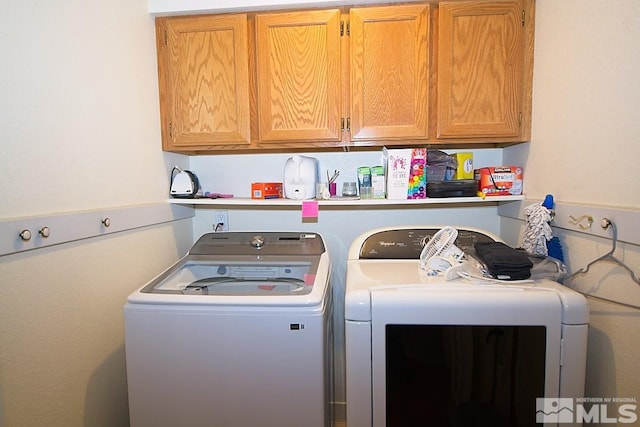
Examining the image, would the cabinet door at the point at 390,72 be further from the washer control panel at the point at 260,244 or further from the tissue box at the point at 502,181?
the washer control panel at the point at 260,244

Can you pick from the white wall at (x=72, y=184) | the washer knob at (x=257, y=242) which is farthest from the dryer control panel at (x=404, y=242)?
the white wall at (x=72, y=184)

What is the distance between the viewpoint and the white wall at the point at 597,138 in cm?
94

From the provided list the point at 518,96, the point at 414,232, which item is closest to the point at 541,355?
the point at 414,232

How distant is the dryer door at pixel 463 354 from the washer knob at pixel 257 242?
2.46 feet

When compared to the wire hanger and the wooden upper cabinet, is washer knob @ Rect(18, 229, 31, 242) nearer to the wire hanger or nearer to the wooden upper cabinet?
the wooden upper cabinet

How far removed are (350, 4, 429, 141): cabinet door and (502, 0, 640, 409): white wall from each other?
1.65ft

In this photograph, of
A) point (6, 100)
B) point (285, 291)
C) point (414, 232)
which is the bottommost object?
point (285, 291)

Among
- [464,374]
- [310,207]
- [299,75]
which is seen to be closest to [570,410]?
[464,374]

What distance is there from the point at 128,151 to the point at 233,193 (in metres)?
0.64

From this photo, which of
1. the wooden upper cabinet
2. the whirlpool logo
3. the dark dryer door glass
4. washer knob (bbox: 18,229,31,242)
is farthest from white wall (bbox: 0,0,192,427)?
the whirlpool logo

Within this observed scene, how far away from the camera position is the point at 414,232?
1495mm

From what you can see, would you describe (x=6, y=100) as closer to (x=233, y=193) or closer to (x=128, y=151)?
(x=128, y=151)

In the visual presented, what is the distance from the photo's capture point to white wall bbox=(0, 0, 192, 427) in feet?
3.04

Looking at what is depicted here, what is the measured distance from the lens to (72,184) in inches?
43.9
